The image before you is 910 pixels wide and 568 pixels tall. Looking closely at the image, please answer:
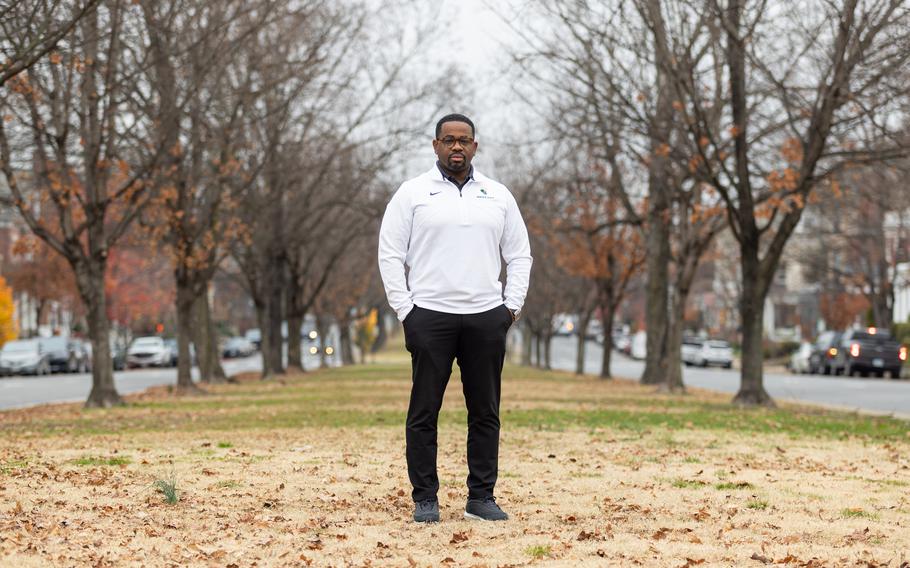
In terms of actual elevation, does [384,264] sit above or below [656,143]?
below

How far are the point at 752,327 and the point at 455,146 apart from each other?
15002 millimetres

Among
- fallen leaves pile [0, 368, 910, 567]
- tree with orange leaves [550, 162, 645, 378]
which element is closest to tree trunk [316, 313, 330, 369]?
tree with orange leaves [550, 162, 645, 378]

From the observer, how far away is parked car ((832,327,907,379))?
4784cm

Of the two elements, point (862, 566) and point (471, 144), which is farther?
point (471, 144)

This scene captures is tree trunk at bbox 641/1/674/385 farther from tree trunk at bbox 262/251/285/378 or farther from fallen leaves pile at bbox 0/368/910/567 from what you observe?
fallen leaves pile at bbox 0/368/910/567

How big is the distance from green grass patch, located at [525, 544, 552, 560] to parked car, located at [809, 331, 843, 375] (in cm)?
4619

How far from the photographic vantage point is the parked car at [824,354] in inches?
2012

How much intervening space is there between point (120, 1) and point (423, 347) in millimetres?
12317

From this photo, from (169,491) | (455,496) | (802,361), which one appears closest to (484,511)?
(455,496)

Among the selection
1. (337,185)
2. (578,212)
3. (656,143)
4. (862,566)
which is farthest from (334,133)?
(862,566)

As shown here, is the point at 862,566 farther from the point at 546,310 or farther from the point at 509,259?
the point at 546,310

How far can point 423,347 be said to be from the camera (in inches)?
290

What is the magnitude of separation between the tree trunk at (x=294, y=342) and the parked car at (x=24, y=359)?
985cm

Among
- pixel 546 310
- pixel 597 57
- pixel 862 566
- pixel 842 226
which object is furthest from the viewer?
pixel 842 226
